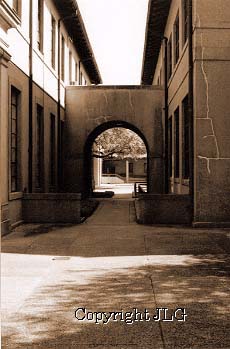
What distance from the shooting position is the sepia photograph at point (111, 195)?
178 inches

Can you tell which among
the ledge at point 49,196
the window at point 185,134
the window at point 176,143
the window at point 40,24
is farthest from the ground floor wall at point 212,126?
the window at point 40,24

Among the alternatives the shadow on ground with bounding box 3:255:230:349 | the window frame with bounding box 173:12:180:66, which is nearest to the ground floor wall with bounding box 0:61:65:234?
the shadow on ground with bounding box 3:255:230:349

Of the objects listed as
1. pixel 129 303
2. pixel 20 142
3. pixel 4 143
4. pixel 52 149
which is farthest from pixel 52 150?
pixel 129 303

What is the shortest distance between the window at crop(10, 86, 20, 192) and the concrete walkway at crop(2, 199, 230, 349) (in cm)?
243

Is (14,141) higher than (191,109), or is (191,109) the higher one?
(191,109)

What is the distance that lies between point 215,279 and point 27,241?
464 centimetres

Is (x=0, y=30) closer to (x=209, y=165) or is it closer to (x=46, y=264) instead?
(x=46, y=264)

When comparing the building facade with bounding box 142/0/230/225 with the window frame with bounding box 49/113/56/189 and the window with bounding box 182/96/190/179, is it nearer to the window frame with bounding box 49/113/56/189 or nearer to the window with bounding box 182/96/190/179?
the window with bounding box 182/96/190/179

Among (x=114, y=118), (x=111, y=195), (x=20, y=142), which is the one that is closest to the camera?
(x=20, y=142)

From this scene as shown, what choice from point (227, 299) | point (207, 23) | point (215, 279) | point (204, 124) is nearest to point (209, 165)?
point (204, 124)

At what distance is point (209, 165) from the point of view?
11.5m

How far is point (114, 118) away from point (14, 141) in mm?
7712

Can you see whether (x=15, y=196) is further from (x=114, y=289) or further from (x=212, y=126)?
(x=114, y=289)

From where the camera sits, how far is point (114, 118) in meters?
19.4
